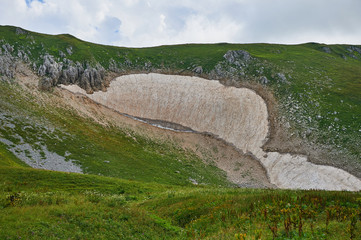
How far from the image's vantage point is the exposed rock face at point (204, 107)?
7038cm

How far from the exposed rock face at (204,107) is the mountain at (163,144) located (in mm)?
578

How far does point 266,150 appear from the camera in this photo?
7006 centimetres

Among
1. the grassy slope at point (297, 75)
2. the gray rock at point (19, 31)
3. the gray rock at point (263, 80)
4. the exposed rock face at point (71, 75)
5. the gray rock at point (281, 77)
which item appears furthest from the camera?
the gray rock at point (263, 80)

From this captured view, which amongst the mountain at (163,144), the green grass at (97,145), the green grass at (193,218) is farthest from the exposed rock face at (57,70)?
the green grass at (193,218)

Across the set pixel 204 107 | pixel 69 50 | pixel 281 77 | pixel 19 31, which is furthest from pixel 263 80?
pixel 19 31

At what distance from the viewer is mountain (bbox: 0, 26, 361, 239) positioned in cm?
1379

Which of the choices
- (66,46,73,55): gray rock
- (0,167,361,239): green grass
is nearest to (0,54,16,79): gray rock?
(66,46,73,55): gray rock

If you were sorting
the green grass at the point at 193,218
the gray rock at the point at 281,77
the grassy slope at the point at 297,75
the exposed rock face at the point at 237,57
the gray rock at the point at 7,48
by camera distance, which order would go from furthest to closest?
the exposed rock face at the point at 237,57 → the gray rock at the point at 281,77 → the gray rock at the point at 7,48 → the grassy slope at the point at 297,75 → the green grass at the point at 193,218

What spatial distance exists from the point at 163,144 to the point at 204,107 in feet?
82.1

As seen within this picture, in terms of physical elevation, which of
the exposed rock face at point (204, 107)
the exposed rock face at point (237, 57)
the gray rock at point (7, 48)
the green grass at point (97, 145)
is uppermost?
the exposed rock face at point (237, 57)

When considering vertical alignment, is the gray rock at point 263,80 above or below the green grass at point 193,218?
above

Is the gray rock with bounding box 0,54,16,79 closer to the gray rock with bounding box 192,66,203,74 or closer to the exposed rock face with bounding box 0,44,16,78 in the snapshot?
the exposed rock face with bounding box 0,44,16,78

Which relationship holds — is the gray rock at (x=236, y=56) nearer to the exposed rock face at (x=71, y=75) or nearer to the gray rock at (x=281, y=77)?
the gray rock at (x=281, y=77)

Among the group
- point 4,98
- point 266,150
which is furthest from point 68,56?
point 266,150
